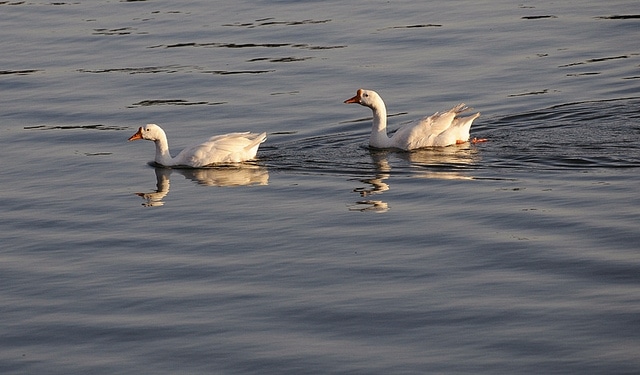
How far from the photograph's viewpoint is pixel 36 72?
23.9 m

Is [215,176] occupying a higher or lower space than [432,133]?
lower

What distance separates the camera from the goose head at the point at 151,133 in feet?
57.4

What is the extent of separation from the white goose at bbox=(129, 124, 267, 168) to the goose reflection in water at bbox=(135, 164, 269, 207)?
0.10 metres

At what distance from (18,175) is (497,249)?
7.33 m

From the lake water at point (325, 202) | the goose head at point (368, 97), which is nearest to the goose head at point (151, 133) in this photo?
A: the lake water at point (325, 202)

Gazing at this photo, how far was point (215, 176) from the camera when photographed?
55.6 feet

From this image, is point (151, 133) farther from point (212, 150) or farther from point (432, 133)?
point (432, 133)

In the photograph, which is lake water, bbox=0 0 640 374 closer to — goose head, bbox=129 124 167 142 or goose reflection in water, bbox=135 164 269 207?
goose reflection in water, bbox=135 164 269 207

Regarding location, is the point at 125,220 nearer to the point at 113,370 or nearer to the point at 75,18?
the point at 113,370

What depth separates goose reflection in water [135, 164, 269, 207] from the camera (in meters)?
16.2

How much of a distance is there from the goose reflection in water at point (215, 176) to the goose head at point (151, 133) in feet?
1.43

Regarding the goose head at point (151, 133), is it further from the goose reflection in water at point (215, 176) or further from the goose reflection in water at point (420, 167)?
the goose reflection in water at point (420, 167)

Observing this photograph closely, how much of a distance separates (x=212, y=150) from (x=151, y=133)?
1.07m

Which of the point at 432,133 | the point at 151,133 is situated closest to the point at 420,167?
the point at 432,133
